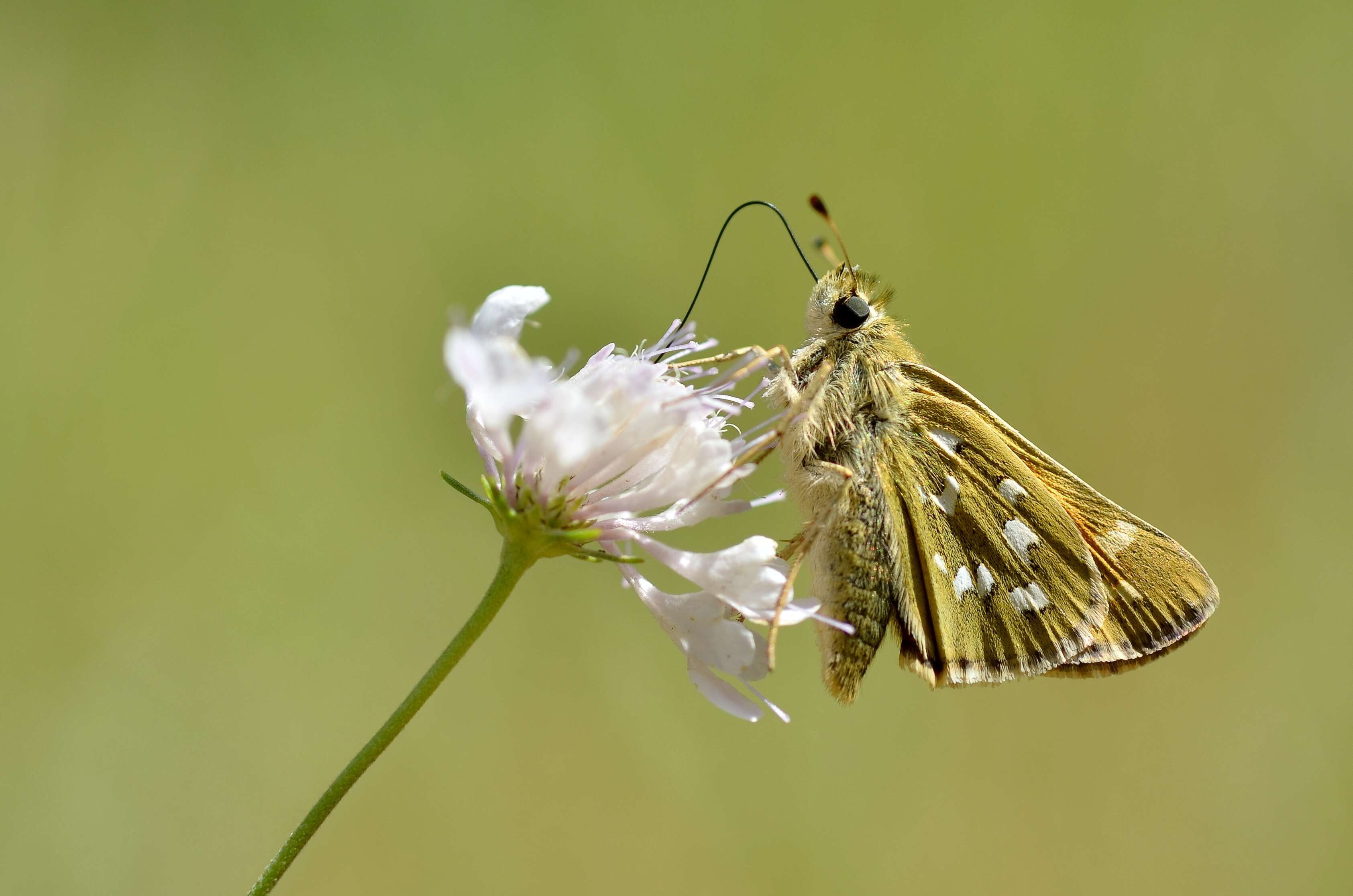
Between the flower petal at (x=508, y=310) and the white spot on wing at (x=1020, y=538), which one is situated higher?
the white spot on wing at (x=1020, y=538)

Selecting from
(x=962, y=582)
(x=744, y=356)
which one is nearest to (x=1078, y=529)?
(x=962, y=582)

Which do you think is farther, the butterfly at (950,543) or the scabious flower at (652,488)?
the butterfly at (950,543)

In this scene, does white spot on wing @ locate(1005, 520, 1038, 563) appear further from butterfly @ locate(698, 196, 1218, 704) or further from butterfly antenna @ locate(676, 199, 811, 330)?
butterfly antenna @ locate(676, 199, 811, 330)

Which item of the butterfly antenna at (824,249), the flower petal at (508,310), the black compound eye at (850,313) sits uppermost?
the butterfly antenna at (824,249)

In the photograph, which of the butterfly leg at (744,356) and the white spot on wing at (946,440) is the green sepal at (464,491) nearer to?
the butterfly leg at (744,356)

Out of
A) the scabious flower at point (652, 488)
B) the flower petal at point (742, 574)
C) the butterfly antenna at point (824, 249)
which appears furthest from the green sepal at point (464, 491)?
the butterfly antenna at point (824, 249)

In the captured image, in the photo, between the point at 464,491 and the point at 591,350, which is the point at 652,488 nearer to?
the point at 464,491

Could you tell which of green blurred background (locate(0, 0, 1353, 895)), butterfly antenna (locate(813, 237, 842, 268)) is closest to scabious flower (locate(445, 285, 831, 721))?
butterfly antenna (locate(813, 237, 842, 268))

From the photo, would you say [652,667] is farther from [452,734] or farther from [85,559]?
[85,559]

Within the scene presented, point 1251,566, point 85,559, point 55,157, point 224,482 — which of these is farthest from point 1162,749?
point 55,157
